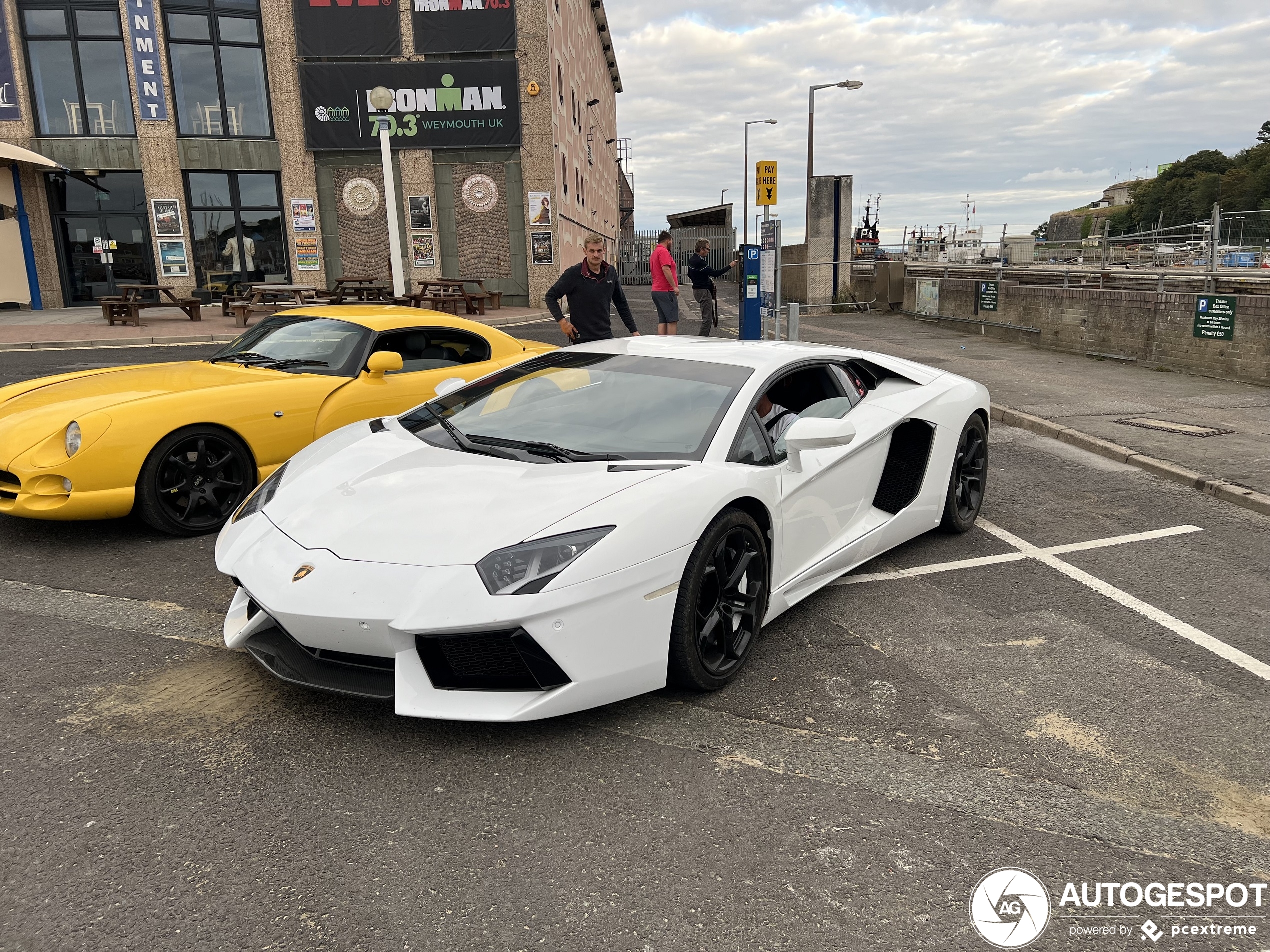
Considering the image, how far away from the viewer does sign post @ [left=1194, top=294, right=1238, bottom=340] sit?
1083 centimetres

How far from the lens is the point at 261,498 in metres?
3.57

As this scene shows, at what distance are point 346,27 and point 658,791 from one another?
2605cm

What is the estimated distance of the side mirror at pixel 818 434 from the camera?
11.4ft

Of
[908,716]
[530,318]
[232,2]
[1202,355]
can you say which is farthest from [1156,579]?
[232,2]

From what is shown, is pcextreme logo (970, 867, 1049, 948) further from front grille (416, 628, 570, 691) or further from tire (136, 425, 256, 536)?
tire (136, 425, 256, 536)

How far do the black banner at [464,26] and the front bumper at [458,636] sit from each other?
24.7 metres

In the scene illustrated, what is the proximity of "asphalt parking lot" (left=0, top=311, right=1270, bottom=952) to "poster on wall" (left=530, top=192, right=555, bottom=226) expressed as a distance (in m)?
22.4

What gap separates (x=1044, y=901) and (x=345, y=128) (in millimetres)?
25939

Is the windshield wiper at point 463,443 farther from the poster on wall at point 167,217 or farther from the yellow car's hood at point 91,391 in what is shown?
the poster on wall at point 167,217

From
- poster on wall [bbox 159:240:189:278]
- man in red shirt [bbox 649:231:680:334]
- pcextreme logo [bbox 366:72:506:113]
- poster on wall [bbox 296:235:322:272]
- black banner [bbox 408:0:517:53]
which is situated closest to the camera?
man in red shirt [bbox 649:231:680:334]

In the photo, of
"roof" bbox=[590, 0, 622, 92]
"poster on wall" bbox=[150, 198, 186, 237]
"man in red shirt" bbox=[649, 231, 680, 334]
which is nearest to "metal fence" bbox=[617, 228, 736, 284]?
"roof" bbox=[590, 0, 622, 92]

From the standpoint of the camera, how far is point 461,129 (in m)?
24.6

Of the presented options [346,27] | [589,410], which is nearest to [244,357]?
[589,410]

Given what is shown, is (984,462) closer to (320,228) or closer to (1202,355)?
(1202,355)
